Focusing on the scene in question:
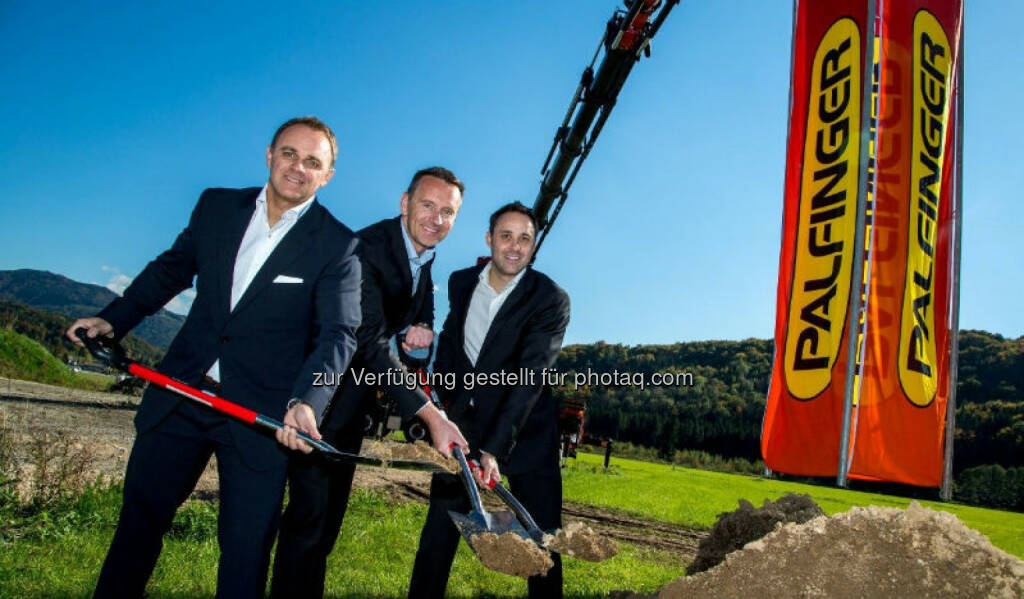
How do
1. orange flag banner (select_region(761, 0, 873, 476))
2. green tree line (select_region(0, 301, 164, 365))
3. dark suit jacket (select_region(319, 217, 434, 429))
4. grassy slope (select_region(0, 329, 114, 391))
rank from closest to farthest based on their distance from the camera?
A: dark suit jacket (select_region(319, 217, 434, 429)) → orange flag banner (select_region(761, 0, 873, 476)) → green tree line (select_region(0, 301, 164, 365)) → grassy slope (select_region(0, 329, 114, 391))

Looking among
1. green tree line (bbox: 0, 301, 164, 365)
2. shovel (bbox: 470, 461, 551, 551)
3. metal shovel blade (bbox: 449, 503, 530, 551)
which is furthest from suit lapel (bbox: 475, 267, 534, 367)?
green tree line (bbox: 0, 301, 164, 365)

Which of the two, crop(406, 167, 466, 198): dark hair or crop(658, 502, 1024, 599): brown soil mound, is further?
crop(406, 167, 466, 198): dark hair

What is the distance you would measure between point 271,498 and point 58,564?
2337 millimetres

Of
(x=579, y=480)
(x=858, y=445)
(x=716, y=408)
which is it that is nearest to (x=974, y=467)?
(x=716, y=408)

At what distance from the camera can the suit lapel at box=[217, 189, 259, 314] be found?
2172mm

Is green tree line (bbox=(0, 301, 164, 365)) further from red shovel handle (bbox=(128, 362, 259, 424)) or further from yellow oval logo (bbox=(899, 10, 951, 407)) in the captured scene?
yellow oval logo (bbox=(899, 10, 951, 407))

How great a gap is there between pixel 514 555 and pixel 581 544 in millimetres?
390

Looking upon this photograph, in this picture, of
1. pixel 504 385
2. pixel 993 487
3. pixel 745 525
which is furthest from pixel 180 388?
pixel 993 487

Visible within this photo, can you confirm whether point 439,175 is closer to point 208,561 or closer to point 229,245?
point 229,245

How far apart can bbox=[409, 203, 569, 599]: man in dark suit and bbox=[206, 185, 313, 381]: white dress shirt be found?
1155 mm

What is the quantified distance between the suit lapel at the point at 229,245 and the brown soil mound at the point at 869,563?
7.32ft

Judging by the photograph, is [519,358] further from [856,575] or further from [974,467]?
[974,467]

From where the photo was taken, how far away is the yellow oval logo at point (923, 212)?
449 cm

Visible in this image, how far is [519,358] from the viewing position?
3121 mm
